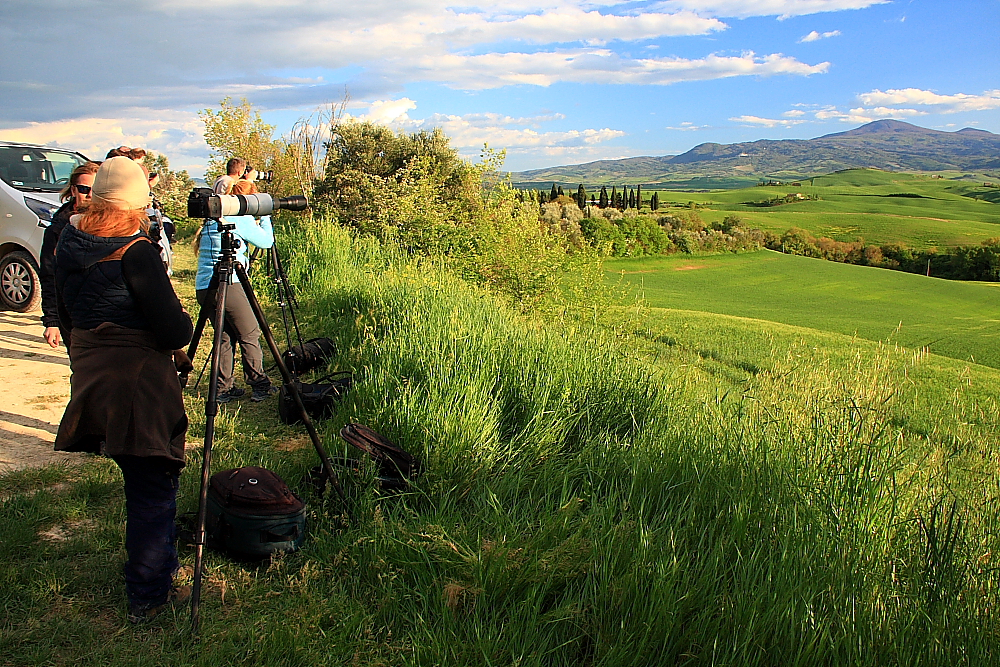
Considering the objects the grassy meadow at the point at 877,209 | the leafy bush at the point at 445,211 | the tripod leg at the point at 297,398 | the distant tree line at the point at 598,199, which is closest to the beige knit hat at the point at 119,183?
the tripod leg at the point at 297,398

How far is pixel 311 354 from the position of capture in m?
6.60

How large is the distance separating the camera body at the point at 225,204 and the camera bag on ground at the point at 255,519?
1370 mm

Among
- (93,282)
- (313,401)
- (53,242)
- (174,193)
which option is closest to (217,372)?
(93,282)

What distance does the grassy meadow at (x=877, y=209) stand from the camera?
76156mm

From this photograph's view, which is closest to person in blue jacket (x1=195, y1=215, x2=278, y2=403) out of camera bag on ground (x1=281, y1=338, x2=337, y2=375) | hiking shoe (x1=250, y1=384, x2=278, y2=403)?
hiking shoe (x1=250, y1=384, x2=278, y2=403)

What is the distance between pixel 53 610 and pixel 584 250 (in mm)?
11592

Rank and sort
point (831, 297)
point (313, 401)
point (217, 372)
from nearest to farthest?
point (217, 372), point (313, 401), point (831, 297)

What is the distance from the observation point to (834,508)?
128 inches

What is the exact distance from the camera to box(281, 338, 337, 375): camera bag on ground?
21.0 feet

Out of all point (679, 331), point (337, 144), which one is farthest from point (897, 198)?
point (337, 144)

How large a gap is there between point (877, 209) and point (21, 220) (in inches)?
4486

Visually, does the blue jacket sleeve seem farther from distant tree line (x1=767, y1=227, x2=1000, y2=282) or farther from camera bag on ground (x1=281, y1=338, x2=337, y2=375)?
distant tree line (x1=767, y1=227, x2=1000, y2=282)

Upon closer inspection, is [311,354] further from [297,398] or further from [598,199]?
[598,199]

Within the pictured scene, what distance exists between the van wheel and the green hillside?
2125 centimetres
